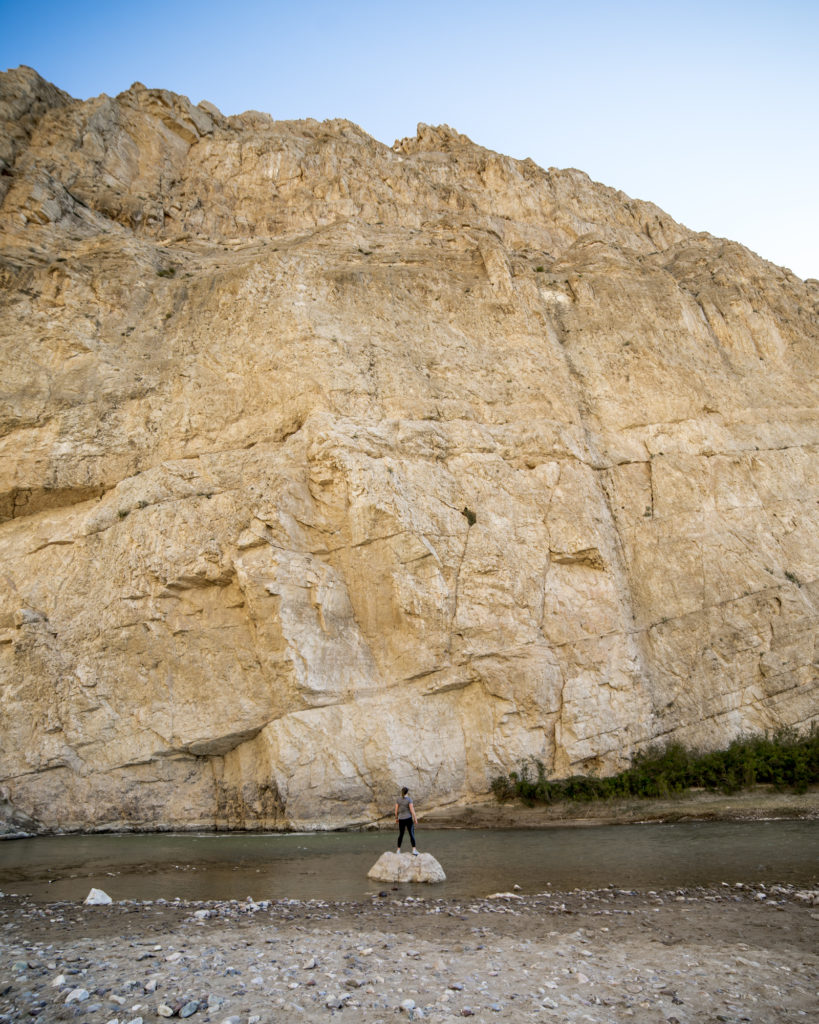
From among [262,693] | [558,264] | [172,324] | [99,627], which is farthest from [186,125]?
[262,693]

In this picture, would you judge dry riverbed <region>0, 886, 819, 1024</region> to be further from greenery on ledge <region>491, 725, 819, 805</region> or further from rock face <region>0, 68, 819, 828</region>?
rock face <region>0, 68, 819, 828</region>

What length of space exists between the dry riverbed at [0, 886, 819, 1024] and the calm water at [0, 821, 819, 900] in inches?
36.1

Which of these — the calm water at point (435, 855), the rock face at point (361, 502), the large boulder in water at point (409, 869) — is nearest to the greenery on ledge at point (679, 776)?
the rock face at point (361, 502)

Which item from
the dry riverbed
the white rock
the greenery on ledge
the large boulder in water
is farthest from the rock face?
the dry riverbed

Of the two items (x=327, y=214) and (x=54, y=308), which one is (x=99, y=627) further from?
(x=327, y=214)

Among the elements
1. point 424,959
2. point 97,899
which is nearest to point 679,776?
point 424,959

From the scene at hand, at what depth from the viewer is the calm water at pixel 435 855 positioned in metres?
9.02

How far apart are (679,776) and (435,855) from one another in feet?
25.0

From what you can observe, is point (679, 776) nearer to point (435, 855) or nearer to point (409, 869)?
point (435, 855)

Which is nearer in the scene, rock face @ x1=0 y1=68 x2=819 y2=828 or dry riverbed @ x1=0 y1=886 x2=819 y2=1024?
dry riverbed @ x1=0 y1=886 x2=819 y2=1024

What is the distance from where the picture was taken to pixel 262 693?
16.3 m

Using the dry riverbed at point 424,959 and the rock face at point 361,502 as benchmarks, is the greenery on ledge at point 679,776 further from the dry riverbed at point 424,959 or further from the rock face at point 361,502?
the dry riverbed at point 424,959

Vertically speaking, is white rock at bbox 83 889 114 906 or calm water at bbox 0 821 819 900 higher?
white rock at bbox 83 889 114 906

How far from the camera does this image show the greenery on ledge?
Answer: 52.0 feet
